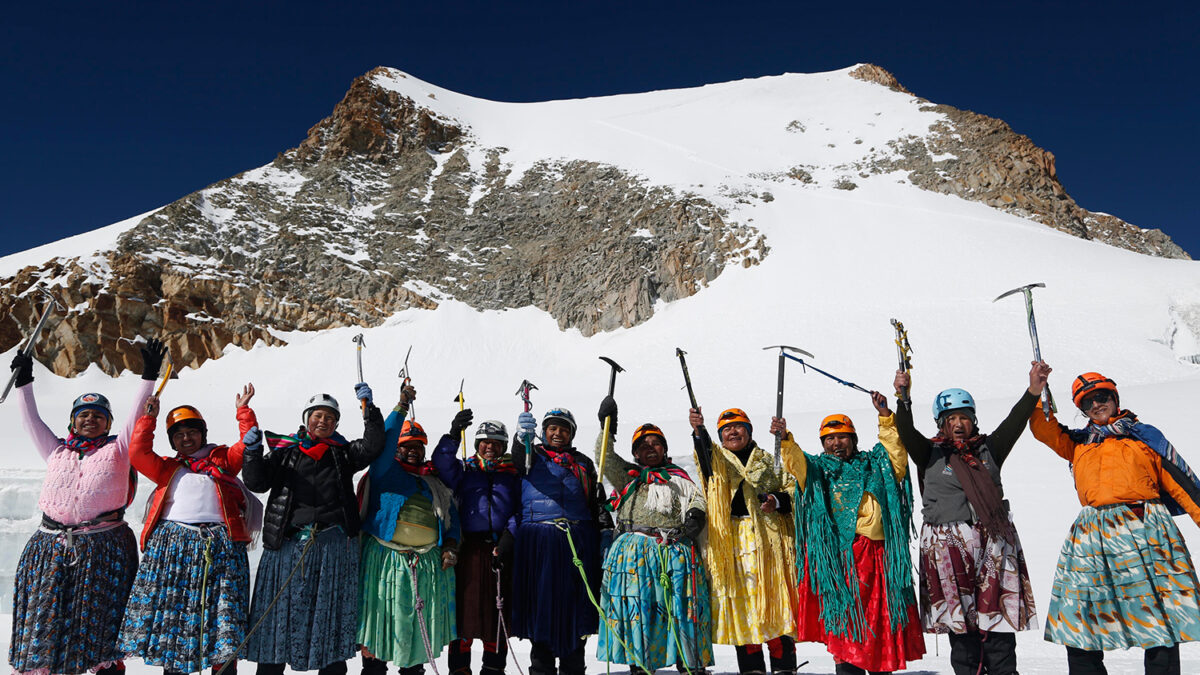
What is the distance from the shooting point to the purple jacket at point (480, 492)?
4.30m

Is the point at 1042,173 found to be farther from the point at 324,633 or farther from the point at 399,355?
the point at 324,633

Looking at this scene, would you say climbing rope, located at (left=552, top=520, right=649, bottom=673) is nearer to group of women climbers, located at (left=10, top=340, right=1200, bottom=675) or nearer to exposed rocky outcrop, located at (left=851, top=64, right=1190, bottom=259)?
group of women climbers, located at (left=10, top=340, right=1200, bottom=675)

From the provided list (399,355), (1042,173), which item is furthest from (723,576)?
(1042,173)

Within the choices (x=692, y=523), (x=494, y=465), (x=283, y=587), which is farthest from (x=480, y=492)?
(x=692, y=523)

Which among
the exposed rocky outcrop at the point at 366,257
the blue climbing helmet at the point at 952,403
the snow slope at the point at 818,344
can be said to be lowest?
the blue climbing helmet at the point at 952,403

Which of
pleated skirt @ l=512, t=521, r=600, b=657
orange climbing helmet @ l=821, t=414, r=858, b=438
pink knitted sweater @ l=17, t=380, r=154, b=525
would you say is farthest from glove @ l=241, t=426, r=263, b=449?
orange climbing helmet @ l=821, t=414, r=858, b=438

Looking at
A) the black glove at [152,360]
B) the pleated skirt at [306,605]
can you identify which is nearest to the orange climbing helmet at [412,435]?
the pleated skirt at [306,605]

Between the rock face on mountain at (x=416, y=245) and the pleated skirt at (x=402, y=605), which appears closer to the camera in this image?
the pleated skirt at (x=402, y=605)

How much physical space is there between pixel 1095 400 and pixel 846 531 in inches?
58.6

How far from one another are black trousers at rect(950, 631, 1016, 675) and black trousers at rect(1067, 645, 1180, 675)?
270 mm

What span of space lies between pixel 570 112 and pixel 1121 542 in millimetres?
57117

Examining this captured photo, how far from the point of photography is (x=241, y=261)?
32625mm

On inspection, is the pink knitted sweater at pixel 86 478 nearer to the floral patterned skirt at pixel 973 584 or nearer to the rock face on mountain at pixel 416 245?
the floral patterned skirt at pixel 973 584

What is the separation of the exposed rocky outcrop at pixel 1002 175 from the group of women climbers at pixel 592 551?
34.1 meters
